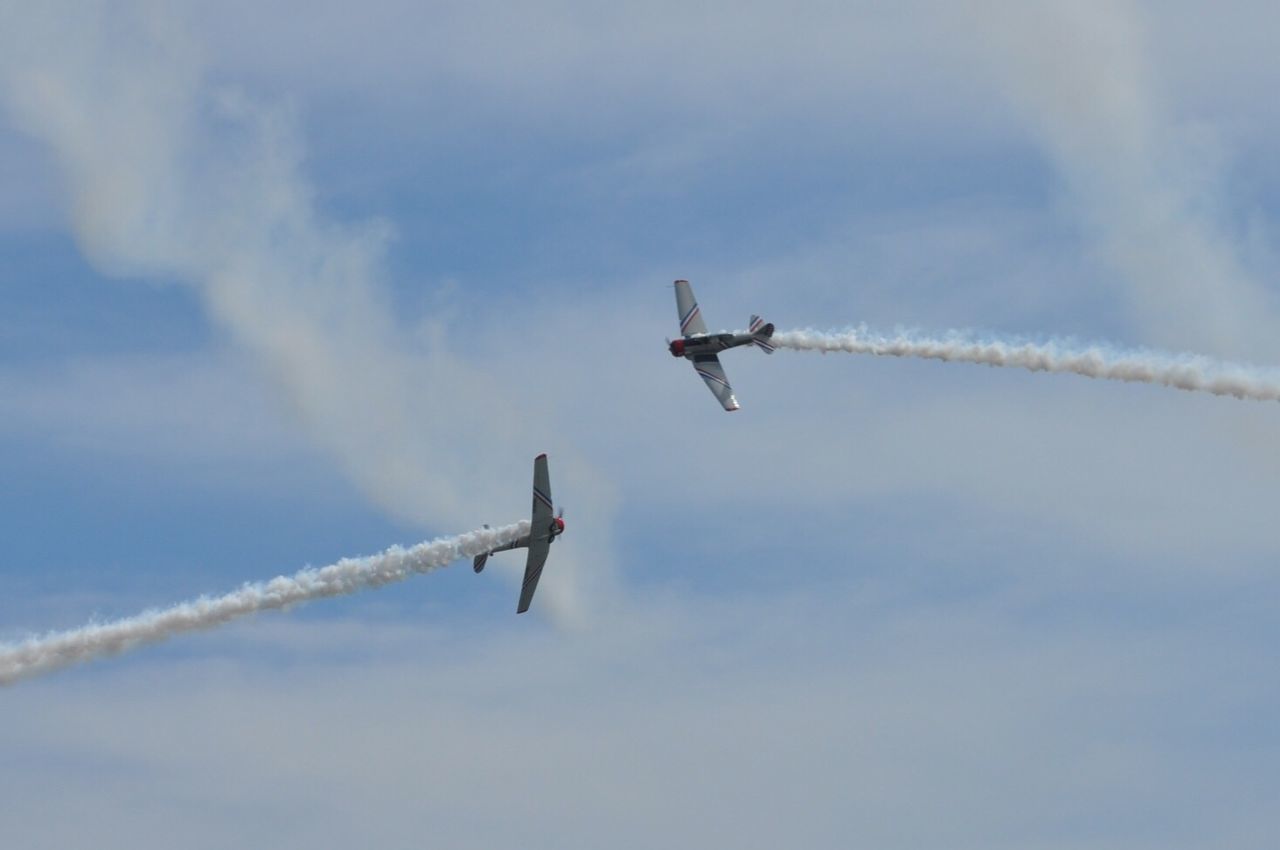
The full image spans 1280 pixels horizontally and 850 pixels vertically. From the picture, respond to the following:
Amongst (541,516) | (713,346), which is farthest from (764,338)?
(541,516)

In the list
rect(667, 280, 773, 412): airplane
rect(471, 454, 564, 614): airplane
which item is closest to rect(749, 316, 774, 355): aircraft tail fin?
rect(667, 280, 773, 412): airplane

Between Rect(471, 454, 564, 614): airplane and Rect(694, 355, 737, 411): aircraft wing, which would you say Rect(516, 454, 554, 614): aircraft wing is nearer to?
Rect(471, 454, 564, 614): airplane

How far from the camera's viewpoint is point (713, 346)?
8862cm

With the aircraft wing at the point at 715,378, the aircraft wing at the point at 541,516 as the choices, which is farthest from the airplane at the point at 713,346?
the aircraft wing at the point at 541,516

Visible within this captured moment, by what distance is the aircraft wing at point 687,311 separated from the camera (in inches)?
3565

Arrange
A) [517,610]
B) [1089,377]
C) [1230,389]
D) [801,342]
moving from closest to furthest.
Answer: [1230,389] → [1089,377] → [517,610] → [801,342]

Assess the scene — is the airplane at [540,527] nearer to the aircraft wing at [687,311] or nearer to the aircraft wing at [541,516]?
the aircraft wing at [541,516]

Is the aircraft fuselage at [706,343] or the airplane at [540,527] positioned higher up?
the aircraft fuselage at [706,343]

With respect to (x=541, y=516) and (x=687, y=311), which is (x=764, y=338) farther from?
(x=541, y=516)

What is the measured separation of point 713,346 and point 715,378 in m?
1.91

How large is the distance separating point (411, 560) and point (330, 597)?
377cm

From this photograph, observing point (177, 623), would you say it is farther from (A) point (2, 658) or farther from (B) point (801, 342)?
(B) point (801, 342)

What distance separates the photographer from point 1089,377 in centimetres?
7381

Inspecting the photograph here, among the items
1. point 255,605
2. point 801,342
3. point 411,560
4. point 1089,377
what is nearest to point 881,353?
point 801,342
